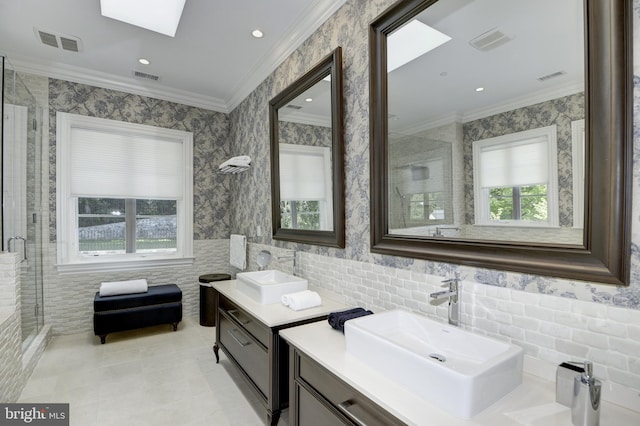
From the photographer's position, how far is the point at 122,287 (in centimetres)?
345

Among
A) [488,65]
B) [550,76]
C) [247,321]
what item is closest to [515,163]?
[550,76]

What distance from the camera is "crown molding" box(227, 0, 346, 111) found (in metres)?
2.36

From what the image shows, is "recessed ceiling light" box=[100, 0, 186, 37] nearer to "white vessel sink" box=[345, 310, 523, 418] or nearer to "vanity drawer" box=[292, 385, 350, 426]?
"white vessel sink" box=[345, 310, 523, 418]

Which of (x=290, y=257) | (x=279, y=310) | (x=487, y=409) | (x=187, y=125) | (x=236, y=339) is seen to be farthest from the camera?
(x=187, y=125)

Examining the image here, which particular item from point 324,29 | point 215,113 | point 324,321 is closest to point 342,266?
point 324,321

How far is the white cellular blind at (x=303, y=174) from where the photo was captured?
95.8 inches

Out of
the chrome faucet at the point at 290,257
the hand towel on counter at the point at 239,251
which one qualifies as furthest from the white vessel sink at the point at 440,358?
the hand towel on counter at the point at 239,251

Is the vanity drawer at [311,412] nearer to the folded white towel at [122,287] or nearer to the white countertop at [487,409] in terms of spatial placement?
the white countertop at [487,409]

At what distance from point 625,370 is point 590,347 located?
10cm

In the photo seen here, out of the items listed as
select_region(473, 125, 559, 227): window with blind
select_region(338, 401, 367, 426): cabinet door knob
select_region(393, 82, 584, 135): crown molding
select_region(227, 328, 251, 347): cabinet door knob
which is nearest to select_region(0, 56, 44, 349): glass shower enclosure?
select_region(227, 328, 251, 347): cabinet door knob

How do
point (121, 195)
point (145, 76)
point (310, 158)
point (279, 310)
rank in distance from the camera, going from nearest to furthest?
point (279, 310), point (310, 158), point (145, 76), point (121, 195)

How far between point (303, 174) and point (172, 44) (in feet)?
5.87
